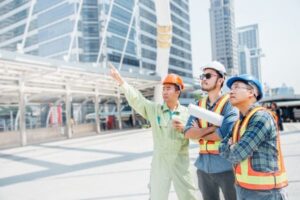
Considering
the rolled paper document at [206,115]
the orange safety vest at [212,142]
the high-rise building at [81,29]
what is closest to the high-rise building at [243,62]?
the high-rise building at [81,29]

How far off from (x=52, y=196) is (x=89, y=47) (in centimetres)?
5603

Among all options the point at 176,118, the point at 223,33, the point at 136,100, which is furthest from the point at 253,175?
the point at 223,33

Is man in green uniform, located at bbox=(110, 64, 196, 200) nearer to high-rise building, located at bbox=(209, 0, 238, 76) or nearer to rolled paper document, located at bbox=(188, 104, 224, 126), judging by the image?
rolled paper document, located at bbox=(188, 104, 224, 126)

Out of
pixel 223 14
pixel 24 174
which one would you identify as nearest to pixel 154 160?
pixel 24 174

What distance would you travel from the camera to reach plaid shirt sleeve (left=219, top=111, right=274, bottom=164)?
2027 mm

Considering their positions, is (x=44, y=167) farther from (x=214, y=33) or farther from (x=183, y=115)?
(x=214, y=33)

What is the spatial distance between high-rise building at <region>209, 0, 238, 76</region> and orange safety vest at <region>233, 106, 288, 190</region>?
15492 cm

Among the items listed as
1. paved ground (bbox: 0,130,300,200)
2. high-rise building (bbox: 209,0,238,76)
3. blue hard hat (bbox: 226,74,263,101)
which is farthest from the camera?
high-rise building (bbox: 209,0,238,76)

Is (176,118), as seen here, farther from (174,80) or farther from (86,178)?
(86,178)

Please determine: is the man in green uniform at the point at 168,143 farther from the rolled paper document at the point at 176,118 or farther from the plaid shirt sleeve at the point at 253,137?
the plaid shirt sleeve at the point at 253,137

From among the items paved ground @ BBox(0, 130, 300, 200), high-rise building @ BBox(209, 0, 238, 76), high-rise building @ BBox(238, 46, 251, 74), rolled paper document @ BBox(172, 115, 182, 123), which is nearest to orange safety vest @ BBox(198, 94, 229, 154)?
rolled paper document @ BBox(172, 115, 182, 123)

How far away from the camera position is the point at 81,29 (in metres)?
60.0

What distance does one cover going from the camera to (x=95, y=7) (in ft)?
198

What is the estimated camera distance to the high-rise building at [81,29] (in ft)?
196
